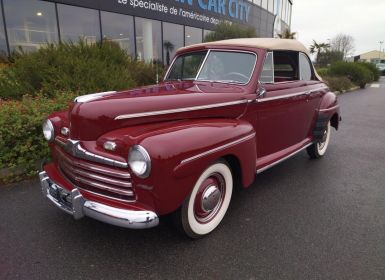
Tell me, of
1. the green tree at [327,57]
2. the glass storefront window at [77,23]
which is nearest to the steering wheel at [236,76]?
the glass storefront window at [77,23]

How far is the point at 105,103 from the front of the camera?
2578mm

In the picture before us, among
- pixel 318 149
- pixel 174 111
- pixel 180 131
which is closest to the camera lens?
pixel 180 131

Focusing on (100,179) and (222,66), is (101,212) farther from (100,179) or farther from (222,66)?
(222,66)

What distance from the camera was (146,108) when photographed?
264 centimetres

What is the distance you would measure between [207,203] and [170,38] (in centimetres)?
1411

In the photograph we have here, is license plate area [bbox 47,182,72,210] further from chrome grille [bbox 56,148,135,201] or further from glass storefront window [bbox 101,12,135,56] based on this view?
glass storefront window [bbox 101,12,135,56]

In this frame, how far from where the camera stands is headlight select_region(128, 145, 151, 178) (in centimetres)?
219

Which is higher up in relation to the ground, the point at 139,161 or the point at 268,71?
the point at 268,71

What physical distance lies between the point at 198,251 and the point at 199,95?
1.39 meters

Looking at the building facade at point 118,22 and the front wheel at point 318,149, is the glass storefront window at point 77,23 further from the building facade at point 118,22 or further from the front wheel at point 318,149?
the front wheel at point 318,149

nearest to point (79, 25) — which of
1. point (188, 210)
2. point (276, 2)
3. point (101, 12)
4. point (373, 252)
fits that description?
point (101, 12)

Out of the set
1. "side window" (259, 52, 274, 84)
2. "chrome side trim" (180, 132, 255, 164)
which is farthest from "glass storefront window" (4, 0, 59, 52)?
"chrome side trim" (180, 132, 255, 164)

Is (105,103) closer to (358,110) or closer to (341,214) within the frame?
(341,214)

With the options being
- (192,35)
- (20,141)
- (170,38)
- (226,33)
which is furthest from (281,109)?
(192,35)
